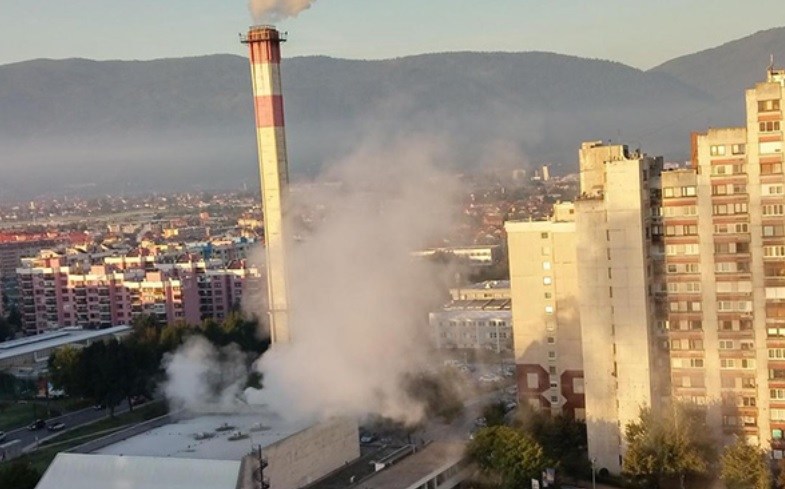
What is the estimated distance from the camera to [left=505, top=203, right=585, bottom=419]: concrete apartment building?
20594mm

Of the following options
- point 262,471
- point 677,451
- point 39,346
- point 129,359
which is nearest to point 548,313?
point 677,451

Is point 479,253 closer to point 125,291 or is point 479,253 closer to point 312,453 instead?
point 125,291

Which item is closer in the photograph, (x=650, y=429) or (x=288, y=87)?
(x=650, y=429)

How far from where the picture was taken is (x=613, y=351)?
59.1ft

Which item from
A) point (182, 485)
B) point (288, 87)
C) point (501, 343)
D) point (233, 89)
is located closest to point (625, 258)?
point (182, 485)

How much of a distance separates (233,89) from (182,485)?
7028 inches

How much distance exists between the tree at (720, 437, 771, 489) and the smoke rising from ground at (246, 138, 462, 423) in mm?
6729

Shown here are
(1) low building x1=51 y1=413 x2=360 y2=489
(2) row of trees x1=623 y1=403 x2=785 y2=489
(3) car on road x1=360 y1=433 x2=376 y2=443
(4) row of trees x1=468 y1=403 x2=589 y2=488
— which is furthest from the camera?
(3) car on road x1=360 y1=433 x2=376 y2=443

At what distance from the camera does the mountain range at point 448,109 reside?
5622 cm

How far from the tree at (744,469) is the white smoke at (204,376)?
30.8 feet

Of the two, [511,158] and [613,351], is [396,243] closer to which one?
[613,351]

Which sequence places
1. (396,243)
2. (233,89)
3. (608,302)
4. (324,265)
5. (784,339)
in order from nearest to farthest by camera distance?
(784,339), (608,302), (324,265), (396,243), (233,89)

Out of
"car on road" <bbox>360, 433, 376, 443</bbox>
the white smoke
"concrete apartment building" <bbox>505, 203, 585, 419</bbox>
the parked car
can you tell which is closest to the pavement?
the parked car

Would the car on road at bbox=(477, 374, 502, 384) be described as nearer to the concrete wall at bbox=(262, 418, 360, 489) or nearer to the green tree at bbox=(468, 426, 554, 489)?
the concrete wall at bbox=(262, 418, 360, 489)
